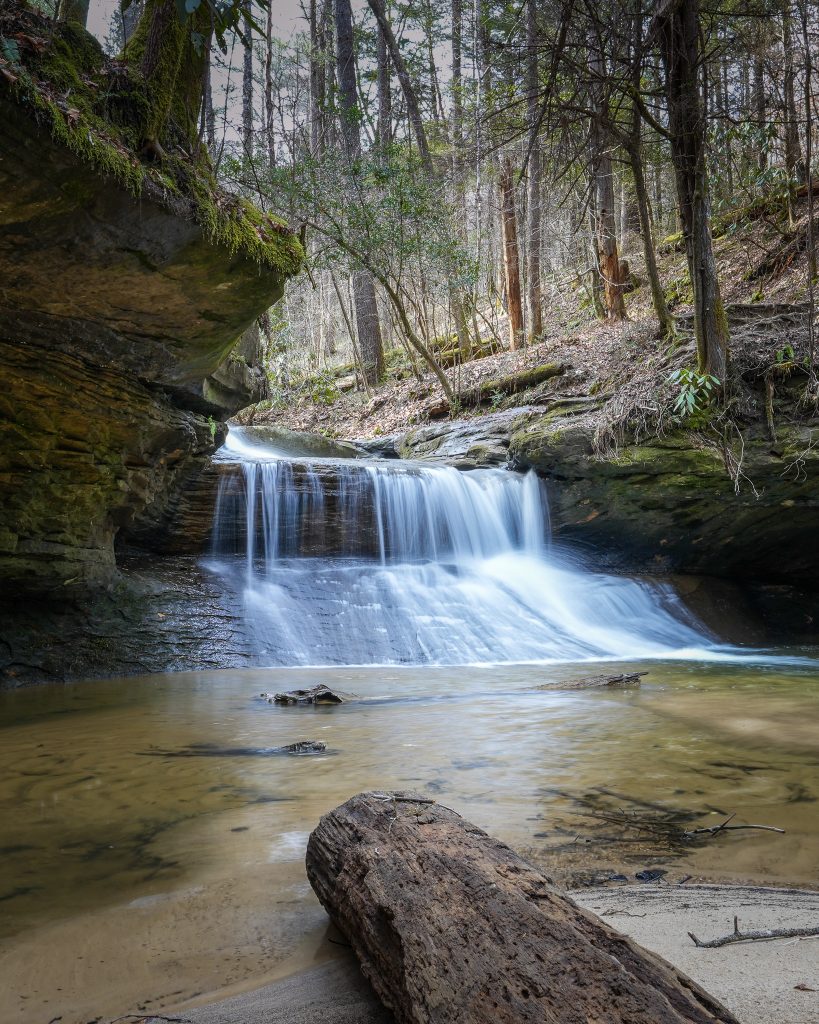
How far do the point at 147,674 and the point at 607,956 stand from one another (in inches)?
278

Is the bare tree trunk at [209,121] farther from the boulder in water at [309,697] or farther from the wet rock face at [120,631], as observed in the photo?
the wet rock face at [120,631]

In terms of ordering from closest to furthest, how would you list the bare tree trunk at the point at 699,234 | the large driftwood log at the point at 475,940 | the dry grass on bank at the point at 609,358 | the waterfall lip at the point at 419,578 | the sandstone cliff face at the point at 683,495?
the large driftwood log at the point at 475,940, the bare tree trunk at the point at 699,234, the waterfall lip at the point at 419,578, the sandstone cliff face at the point at 683,495, the dry grass on bank at the point at 609,358

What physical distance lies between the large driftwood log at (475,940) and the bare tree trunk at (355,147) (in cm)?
1272

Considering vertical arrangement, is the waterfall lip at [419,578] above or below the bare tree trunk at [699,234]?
below

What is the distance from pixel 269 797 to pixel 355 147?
15.2m

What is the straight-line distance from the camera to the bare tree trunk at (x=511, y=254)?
630 inches

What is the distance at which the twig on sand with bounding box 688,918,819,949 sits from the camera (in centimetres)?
159

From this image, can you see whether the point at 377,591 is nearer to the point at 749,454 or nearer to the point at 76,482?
the point at 76,482

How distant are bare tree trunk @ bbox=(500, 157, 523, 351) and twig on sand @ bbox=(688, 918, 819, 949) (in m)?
16.1

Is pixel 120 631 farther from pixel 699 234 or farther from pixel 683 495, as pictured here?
pixel 699 234

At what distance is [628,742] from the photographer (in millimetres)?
4059

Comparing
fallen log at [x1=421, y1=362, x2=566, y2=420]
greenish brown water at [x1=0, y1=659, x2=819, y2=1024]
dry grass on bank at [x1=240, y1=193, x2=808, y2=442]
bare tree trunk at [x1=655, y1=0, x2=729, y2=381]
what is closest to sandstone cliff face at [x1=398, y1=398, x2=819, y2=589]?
dry grass on bank at [x1=240, y1=193, x2=808, y2=442]

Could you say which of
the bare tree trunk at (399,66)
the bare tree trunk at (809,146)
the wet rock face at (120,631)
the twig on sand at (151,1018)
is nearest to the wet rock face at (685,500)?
the bare tree trunk at (809,146)

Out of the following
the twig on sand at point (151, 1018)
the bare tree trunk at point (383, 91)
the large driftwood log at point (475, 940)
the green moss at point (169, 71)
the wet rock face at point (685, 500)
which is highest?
the bare tree trunk at point (383, 91)
